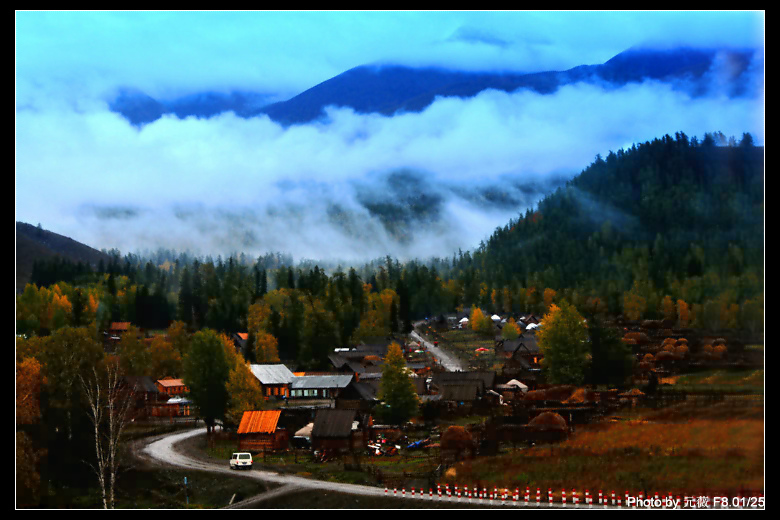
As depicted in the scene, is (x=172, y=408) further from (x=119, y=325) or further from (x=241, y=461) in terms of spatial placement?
(x=119, y=325)

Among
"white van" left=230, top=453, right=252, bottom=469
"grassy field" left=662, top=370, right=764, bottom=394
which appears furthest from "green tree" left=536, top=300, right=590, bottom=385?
"white van" left=230, top=453, right=252, bottom=469

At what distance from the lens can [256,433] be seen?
146 feet

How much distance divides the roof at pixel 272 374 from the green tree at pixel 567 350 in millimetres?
21676

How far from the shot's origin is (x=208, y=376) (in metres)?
50.2

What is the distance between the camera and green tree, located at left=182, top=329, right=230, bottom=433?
4912 cm

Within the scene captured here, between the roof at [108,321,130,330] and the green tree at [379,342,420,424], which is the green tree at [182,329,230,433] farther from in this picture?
the roof at [108,321,130,330]

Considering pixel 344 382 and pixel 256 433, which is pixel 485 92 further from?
pixel 256 433

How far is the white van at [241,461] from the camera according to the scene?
1518 inches

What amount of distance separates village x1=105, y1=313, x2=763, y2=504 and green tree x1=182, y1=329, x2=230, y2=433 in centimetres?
165

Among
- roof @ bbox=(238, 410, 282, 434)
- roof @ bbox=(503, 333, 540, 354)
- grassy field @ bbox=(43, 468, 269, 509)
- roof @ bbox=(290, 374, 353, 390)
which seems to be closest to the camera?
grassy field @ bbox=(43, 468, 269, 509)

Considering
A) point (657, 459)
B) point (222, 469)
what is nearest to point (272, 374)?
point (222, 469)

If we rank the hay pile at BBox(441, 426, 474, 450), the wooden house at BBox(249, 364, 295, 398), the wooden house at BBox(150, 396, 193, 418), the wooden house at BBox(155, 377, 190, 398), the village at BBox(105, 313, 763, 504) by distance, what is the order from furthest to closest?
the wooden house at BBox(155, 377, 190, 398), the wooden house at BBox(249, 364, 295, 398), the wooden house at BBox(150, 396, 193, 418), the hay pile at BBox(441, 426, 474, 450), the village at BBox(105, 313, 763, 504)
